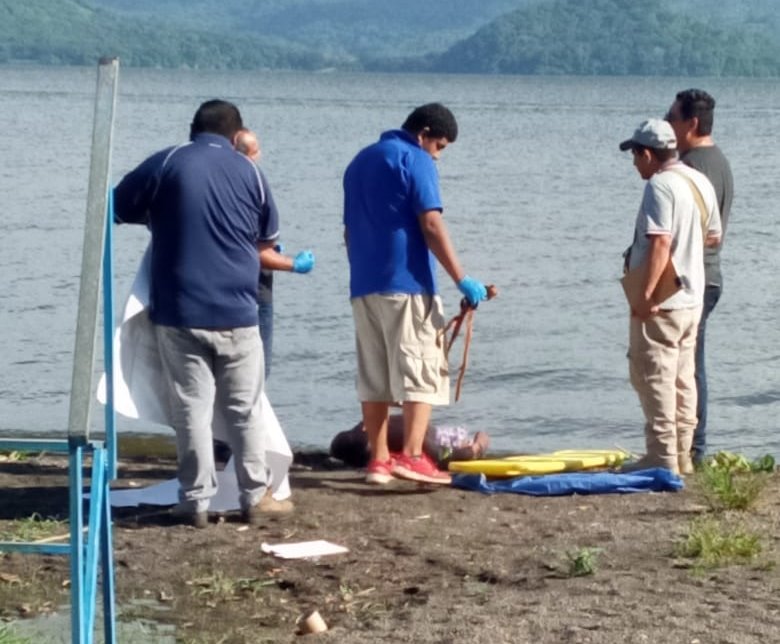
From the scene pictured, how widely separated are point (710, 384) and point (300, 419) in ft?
13.5

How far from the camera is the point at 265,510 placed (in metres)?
7.69

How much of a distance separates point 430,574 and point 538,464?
2182 millimetres

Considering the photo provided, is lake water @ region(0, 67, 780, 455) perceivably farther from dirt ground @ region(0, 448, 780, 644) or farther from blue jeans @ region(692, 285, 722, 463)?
dirt ground @ region(0, 448, 780, 644)

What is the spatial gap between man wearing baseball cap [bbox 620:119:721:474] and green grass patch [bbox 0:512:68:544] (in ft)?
9.20

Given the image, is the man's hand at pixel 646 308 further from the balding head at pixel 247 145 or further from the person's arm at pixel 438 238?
the balding head at pixel 247 145

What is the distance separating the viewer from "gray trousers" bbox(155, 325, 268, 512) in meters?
7.31

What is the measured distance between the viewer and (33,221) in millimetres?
29078

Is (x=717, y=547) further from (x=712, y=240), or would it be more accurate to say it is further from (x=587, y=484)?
(x=712, y=240)

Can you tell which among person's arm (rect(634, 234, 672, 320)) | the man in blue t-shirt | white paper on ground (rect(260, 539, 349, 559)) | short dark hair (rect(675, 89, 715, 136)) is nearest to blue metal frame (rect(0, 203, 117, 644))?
white paper on ground (rect(260, 539, 349, 559))

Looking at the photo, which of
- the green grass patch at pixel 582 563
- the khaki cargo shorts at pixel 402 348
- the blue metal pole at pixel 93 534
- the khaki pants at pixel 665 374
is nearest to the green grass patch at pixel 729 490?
the khaki pants at pixel 665 374

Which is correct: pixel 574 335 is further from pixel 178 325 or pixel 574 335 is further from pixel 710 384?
pixel 178 325

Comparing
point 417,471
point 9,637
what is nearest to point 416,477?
point 417,471

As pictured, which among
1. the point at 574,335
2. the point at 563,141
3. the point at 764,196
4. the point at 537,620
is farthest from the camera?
the point at 563,141

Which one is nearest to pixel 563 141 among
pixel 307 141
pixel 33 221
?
pixel 307 141
